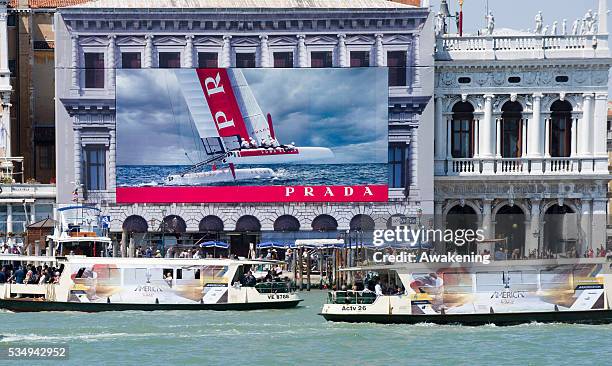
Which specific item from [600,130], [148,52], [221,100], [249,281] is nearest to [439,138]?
[600,130]

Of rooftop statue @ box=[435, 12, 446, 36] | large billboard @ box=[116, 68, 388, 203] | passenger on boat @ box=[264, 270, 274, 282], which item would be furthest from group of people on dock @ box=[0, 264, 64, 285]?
rooftop statue @ box=[435, 12, 446, 36]

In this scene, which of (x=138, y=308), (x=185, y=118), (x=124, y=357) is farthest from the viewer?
(x=185, y=118)

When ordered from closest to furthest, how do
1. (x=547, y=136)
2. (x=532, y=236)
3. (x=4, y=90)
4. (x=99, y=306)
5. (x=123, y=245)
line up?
(x=532, y=236) < (x=99, y=306) < (x=123, y=245) < (x=547, y=136) < (x=4, y=90)

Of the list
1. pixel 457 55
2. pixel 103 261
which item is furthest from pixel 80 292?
pixel 457 55

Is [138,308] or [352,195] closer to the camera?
[138,308]

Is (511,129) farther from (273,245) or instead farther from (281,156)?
(273,245)

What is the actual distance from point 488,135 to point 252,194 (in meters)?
9.69

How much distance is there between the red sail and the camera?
77.4 meters

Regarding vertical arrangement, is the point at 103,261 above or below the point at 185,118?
below

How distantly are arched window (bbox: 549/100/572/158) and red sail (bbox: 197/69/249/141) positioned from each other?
12.6m

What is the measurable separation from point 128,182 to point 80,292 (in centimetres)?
1726

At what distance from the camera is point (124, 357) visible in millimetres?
48781

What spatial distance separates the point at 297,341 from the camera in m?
51.7

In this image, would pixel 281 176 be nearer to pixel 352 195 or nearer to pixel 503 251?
pixel 352 195
